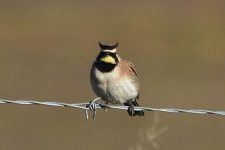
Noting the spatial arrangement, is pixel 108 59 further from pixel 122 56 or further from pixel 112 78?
pixel 122 56

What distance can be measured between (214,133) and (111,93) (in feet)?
17.4

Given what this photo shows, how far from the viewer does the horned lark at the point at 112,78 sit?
955 cm

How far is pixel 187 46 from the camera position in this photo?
2986 centimetres

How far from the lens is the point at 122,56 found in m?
25.8

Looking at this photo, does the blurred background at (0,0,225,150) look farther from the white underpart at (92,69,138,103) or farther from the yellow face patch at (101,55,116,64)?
the yellow face patch at (101,55,116,64)

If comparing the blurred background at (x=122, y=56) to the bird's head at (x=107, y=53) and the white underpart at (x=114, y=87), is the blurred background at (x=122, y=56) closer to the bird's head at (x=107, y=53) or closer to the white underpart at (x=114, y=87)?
the white underpart at (x=114, y=87)

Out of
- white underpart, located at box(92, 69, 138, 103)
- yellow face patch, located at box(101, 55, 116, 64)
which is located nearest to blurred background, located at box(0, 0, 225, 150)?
white underpart, located at box(92, 69, 138, 103)

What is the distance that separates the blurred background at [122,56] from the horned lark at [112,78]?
0.48 metres

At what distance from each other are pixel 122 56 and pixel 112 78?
52.7ft

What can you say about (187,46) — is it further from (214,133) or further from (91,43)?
(214,133)

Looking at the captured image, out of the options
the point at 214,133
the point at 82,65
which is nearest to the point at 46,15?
the point at 82,65

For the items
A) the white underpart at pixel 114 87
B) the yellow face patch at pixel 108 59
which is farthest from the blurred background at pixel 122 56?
the yellow face patch at pixel 108 59

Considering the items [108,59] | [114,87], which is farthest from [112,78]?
[108,59]

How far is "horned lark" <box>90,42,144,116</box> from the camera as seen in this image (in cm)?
955
